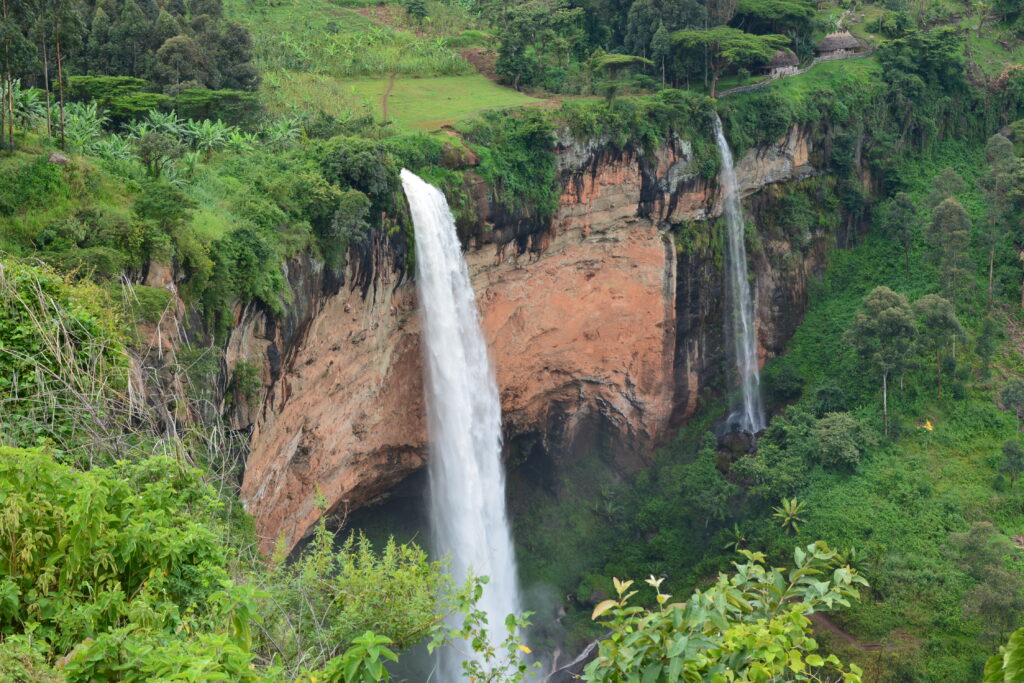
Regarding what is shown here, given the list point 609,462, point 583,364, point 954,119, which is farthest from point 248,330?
point 954,119

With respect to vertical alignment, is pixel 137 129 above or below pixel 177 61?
below

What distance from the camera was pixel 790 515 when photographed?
22.8 metres

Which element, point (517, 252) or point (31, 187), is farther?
point (517, 252)

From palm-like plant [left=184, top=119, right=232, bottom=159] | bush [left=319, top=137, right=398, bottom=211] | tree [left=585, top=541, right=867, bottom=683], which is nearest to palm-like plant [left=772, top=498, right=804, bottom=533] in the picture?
bush [left=319, top=137, right=398, bottom=211]

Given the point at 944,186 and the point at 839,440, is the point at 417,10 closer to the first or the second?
the point at 944,186

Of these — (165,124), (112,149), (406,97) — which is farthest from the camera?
(406,97)

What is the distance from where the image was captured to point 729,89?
2962 cm

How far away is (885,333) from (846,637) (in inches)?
325

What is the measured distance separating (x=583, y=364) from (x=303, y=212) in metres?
10.9

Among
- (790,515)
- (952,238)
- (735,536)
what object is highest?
(952,238)

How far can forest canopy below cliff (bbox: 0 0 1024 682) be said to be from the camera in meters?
5.85

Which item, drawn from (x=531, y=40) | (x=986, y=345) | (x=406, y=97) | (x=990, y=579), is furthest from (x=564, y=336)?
(x=986, y=345)

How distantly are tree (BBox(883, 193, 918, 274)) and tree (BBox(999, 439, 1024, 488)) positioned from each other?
793cm

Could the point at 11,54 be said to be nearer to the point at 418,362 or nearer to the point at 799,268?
the point at 418,362
